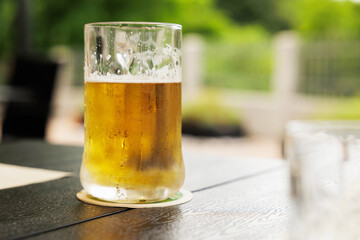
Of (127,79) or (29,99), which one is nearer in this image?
(127,79)

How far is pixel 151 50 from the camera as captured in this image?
2.39 ft

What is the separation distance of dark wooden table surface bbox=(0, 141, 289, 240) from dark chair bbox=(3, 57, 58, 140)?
6.37ft

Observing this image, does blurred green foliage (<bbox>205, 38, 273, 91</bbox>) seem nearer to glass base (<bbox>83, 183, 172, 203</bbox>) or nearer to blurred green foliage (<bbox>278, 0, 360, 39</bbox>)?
blurred green foliage (<bbox>278, 0, 360, 39</bbox>)

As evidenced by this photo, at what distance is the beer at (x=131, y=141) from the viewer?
28.0 inches

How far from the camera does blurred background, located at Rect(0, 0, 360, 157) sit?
2.97m

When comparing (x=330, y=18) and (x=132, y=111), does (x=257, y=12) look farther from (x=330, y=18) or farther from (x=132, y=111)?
(x=132, y=111)

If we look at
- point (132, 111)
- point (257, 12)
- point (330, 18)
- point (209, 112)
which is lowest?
point (209, 112)

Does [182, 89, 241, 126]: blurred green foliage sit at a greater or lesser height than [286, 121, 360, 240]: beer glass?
lesser

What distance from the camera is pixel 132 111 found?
715mm

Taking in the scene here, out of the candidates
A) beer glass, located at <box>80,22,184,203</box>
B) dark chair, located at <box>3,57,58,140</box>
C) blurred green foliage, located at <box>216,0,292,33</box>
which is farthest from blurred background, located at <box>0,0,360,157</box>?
beer glass, located at <box>80,22,184,203</box>

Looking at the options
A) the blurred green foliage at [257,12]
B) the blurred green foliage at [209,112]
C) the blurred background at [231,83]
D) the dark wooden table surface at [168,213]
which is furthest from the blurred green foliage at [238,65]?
the blurred green foliage at [257,12]

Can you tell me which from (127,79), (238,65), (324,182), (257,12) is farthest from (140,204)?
(257,12)

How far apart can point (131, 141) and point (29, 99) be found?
2.30m

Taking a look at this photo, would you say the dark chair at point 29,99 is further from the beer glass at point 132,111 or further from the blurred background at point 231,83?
the beer glass at point 132,111
